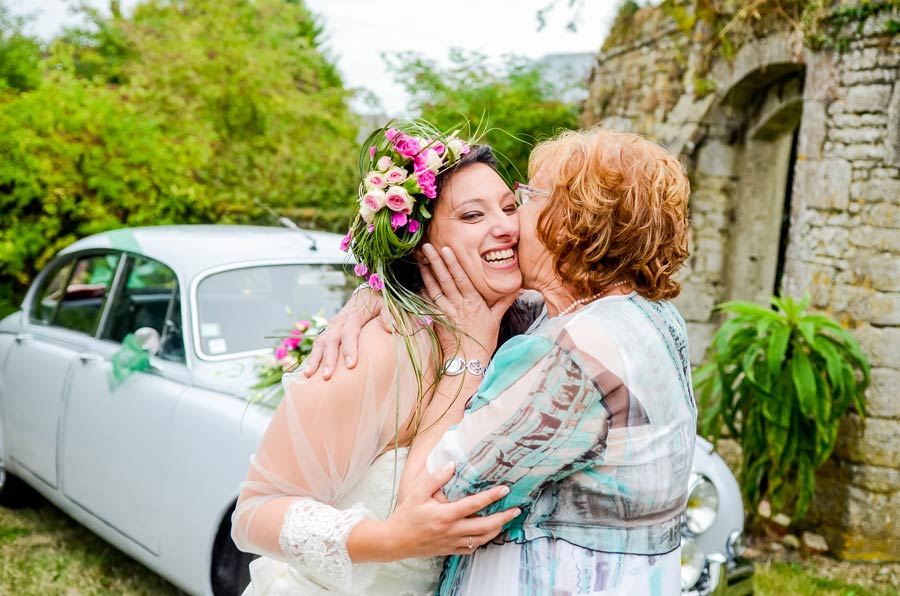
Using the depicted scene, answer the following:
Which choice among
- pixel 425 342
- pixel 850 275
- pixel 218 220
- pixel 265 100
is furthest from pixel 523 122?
pixel 425 342

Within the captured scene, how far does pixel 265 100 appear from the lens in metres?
11.3

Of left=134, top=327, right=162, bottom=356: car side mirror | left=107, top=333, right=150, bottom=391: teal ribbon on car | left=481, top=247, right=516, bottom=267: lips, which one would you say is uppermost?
left=481, top=247, right=516, bottom=267: lips

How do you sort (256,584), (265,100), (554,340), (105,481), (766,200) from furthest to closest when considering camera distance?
1. (265,100)
2. (766,200)
3. (105,481)
4. (256,584)
5. (554,340)

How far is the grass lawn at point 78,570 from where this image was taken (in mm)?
4102

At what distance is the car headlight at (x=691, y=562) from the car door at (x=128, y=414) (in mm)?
2201

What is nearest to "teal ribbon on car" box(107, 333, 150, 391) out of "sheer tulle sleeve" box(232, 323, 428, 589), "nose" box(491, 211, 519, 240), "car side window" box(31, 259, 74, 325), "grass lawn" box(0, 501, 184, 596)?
"grass lawn" box(0, 501, 184, 596)

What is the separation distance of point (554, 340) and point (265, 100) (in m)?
10.5

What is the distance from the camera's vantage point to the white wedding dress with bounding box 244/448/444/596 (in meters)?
1.80

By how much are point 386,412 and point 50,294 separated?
399 centimetres

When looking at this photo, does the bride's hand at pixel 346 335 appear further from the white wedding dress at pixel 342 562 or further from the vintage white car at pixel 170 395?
the vintage white car at pixel 170 395

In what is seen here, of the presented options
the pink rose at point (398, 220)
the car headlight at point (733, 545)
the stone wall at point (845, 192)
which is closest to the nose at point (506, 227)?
the pink rose at point (398, 220)

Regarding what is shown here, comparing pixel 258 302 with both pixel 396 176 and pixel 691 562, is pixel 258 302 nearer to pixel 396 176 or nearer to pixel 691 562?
pixel 396 176

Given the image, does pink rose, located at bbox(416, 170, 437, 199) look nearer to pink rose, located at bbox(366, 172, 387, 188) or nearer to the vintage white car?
pink rose, located at bbox(366, 172, 387, 188)

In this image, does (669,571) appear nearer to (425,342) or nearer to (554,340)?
(554,340)
